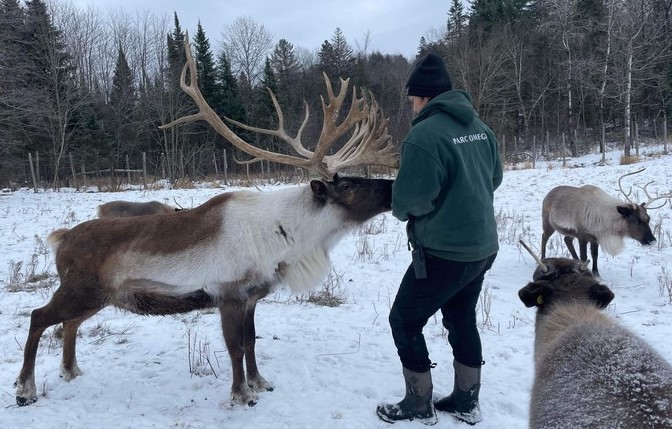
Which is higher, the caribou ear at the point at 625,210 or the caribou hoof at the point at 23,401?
the caribou ear at the point at 625,210

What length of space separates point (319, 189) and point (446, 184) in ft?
4.24

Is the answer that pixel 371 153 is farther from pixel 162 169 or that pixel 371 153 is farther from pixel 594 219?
pixel 162 169

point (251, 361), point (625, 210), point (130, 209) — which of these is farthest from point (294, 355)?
point (130, 209)

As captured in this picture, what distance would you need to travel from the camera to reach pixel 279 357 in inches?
177

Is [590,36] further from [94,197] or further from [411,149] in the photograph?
[411,149]

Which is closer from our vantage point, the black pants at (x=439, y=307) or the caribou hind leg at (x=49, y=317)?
the black pants at (x=439, y=307)

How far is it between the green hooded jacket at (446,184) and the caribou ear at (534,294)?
1.04ft

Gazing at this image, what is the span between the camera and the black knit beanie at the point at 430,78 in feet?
10.3

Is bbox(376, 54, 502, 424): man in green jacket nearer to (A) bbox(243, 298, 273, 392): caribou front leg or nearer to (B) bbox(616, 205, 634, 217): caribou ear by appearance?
(A) bbox(243, 298, 273, 392): caribou front leg

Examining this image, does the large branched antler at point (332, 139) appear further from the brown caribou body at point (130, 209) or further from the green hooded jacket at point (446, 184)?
the brown caribou body at point (130, 209)

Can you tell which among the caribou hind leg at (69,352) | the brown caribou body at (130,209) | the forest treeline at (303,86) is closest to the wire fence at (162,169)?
the forest treeline at (303,86)

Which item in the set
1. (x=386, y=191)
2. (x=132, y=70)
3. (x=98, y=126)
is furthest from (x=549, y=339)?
(x=132, y=70)

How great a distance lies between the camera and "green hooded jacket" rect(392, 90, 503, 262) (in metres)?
2.89

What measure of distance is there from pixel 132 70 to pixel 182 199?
30.0 meters
